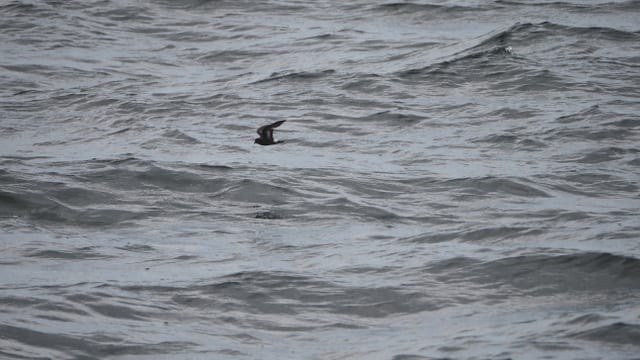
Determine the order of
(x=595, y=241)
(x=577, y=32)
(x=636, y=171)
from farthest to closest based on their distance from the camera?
(x=577, y=32), (x=636, y=171), (x=595, y=241)

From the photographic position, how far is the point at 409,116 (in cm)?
1577

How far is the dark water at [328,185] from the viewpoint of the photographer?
30.5 ft

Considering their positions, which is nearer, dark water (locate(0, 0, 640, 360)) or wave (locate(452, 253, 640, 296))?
dark water (locate(0, 0, 640, 360))

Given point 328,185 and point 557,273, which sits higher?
point 557,273

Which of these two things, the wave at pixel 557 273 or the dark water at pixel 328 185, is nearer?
the dark water at pixel 328 185

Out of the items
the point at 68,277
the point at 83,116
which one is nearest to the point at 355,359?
the point at 68,277

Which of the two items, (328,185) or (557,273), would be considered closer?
(557,273)

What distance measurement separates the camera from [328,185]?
13312mm

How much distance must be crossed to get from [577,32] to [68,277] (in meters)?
11.0

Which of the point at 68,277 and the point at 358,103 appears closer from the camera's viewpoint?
the point at 68,277

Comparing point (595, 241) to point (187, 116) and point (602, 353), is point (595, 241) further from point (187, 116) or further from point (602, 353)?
point (187, 116)

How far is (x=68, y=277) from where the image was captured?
10.5 meters

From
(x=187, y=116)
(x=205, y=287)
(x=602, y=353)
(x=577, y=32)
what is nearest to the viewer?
(x=602, y=353)

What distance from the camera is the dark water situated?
9.29 metres
